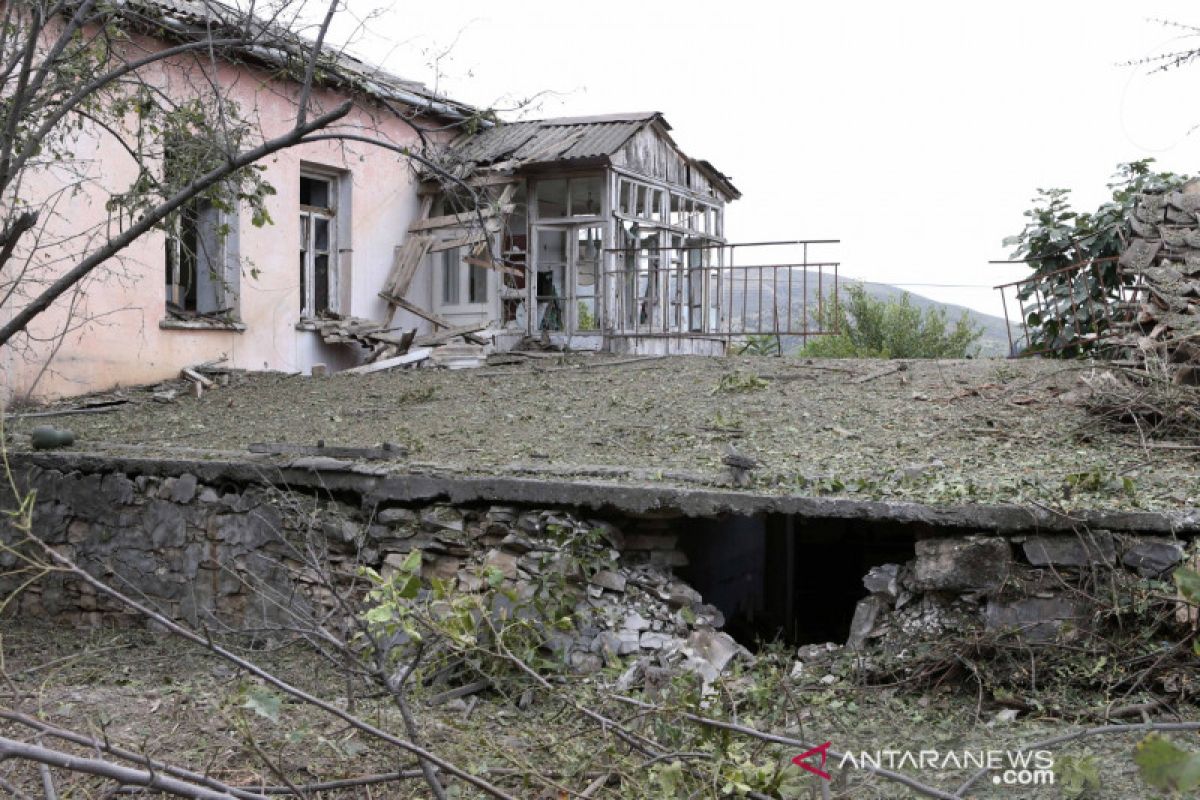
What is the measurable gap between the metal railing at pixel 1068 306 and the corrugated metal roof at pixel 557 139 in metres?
5.29

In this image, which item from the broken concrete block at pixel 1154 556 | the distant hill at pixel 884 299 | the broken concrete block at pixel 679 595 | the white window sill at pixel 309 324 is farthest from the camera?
the distant hill at pixel 884 299

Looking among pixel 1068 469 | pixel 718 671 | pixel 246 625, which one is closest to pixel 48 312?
pixel 246 625

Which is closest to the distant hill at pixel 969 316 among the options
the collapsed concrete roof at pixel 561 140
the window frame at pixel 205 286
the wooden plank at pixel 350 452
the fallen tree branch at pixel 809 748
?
the collapsed concrete roof at pixel 561 140

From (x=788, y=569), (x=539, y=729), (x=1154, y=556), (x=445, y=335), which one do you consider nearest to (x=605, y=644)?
(x=539, y=729)

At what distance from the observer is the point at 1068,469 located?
18.6ft

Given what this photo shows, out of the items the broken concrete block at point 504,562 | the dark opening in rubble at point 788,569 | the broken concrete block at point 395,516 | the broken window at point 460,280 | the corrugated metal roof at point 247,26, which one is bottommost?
the dark opening in rubble at point 788,569

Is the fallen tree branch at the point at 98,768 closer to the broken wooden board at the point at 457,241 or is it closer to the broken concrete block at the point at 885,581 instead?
the broken concrete block at the point at 885,581

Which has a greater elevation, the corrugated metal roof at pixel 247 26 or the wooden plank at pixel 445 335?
the corrugated metal roof at pixel 247 26

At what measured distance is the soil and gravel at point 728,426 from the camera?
549 centimetres

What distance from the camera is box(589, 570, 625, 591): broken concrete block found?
5.50 meters

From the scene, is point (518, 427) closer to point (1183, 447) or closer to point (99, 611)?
point (99, 611)

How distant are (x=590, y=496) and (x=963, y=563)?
189cm

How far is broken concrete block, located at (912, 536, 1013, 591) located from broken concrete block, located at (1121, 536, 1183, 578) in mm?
511

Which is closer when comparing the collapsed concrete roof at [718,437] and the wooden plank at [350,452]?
the collapsed concrete roof at [718,437]
